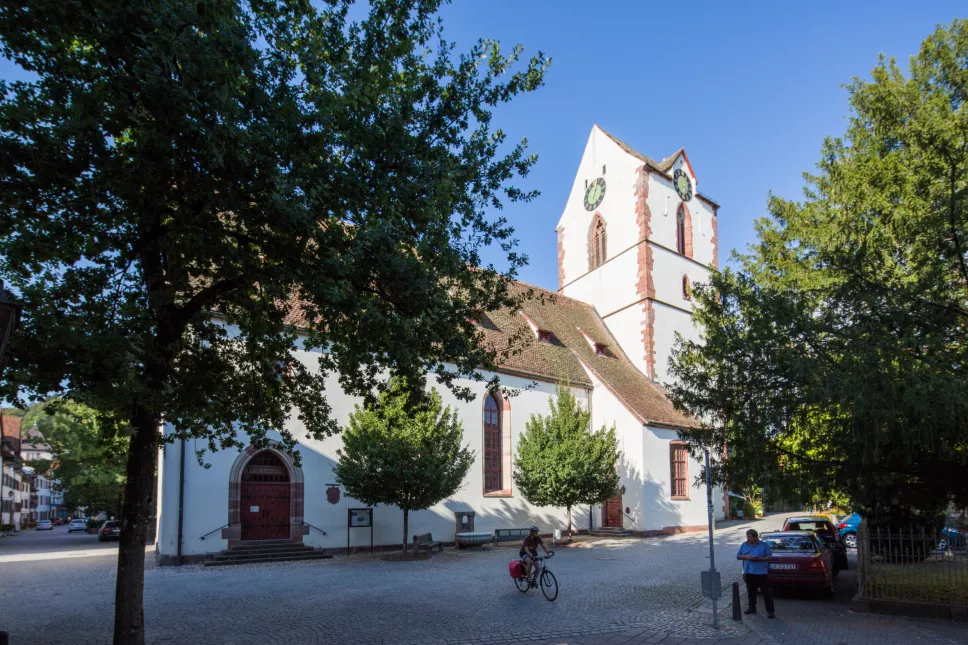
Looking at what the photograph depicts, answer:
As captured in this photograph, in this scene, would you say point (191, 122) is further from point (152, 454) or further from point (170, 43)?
point (152, 454)

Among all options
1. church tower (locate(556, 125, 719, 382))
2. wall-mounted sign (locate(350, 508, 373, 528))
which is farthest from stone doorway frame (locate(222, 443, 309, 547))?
church tower (locate(556, 125, 719, 382))

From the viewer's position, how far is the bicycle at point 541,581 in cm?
1216

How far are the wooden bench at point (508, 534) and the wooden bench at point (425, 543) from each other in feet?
7.68

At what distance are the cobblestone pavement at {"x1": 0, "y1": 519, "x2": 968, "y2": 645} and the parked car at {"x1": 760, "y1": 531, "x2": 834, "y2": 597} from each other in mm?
415

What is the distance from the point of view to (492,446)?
2550cm

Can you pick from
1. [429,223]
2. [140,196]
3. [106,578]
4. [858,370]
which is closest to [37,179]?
[140,196]

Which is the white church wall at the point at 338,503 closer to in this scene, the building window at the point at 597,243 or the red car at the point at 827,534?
the red car at the point at 827,534

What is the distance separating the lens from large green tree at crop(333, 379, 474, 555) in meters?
18.3

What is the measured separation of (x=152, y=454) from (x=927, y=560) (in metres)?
12.6

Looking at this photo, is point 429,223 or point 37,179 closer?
point 37,179

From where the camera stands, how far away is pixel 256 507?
19.5 meters

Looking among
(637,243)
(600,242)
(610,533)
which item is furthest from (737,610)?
(600,242)

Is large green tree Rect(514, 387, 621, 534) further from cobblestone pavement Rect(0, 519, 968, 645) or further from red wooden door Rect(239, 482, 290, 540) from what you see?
red wooden door Rect(239, 482, 290, 540)

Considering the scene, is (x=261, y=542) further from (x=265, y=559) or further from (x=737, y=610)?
(x=737, y=610)
